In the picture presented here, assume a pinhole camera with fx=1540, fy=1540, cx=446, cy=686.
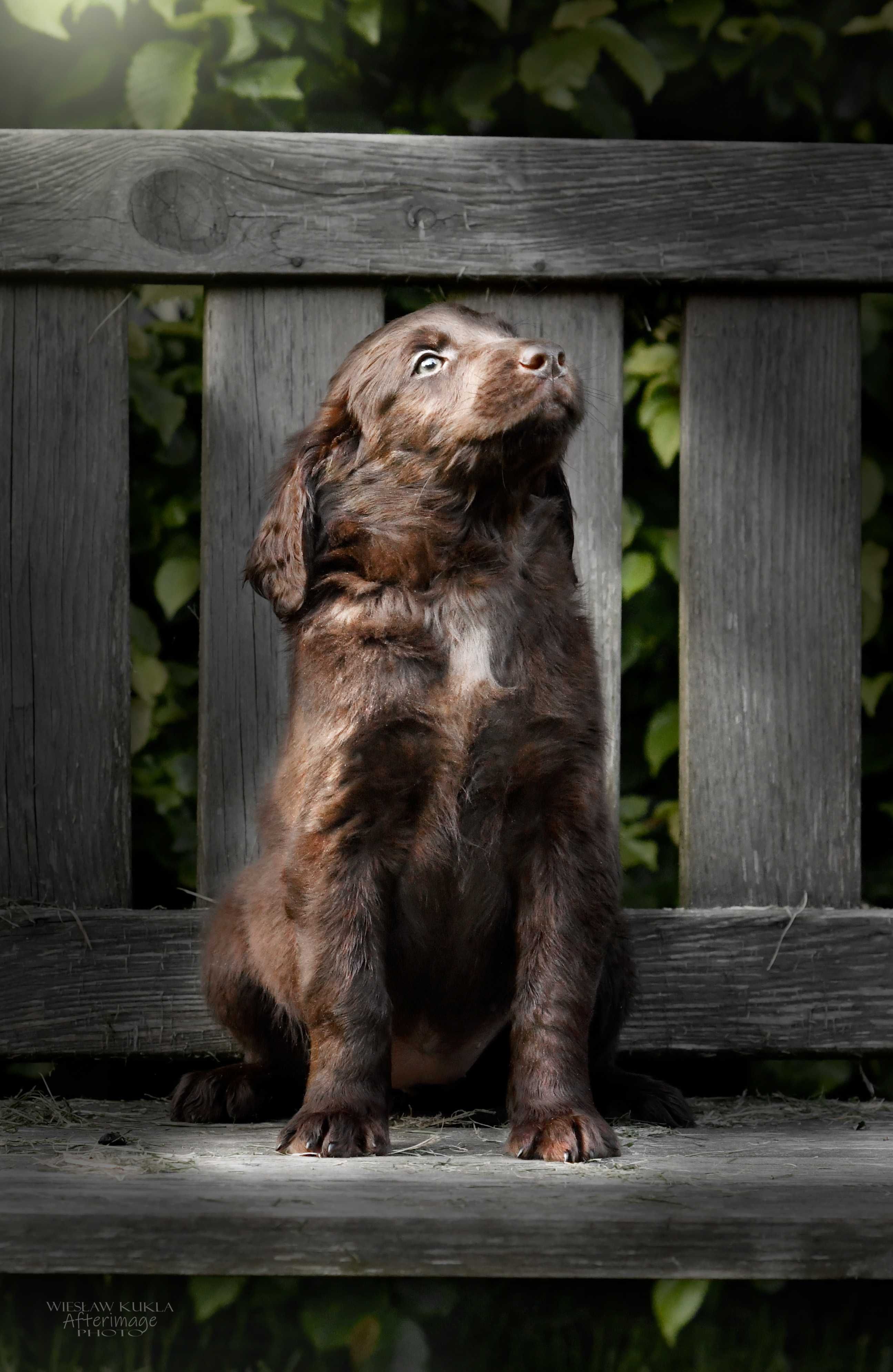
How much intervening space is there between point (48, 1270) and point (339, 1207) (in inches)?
14.4

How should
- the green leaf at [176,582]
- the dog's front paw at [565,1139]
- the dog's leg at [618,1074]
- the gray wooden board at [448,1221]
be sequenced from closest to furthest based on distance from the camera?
the gray wooden board at [448,1221]
the dog's front paw at [565,1139]
the dog's leg at [618,1074]
the green leaf at [176,582]

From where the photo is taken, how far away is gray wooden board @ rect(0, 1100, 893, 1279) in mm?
1896

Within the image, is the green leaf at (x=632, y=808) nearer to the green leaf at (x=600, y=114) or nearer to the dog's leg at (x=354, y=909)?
the green leaf at (x=600, y=114)

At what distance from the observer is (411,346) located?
8.40 feet

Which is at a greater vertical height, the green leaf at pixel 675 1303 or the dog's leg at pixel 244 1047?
the dog's leg at pixel 244 1047

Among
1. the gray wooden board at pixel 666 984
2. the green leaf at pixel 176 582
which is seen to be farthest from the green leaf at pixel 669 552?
the green leaf at pixel 176 582

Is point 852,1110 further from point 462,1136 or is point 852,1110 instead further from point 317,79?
point 317,79

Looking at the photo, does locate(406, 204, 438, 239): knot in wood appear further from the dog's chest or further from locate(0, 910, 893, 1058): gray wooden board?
locate(0, 910, 893, 1058): gray wooden board

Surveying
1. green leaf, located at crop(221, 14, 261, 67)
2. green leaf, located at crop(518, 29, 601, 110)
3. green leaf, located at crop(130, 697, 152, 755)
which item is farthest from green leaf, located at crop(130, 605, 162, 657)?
green leaf, located at crop(518, 29, 601, 110)

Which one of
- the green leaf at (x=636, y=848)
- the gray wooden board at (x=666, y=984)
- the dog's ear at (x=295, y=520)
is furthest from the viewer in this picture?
the green leaf at (x=636, y=848)

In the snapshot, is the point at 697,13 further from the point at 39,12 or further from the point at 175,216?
the point at 39,12

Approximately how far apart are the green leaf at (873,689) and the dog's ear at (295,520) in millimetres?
1523

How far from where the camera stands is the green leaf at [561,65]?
A: 10.8ft

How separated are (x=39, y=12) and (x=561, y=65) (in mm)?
1081
